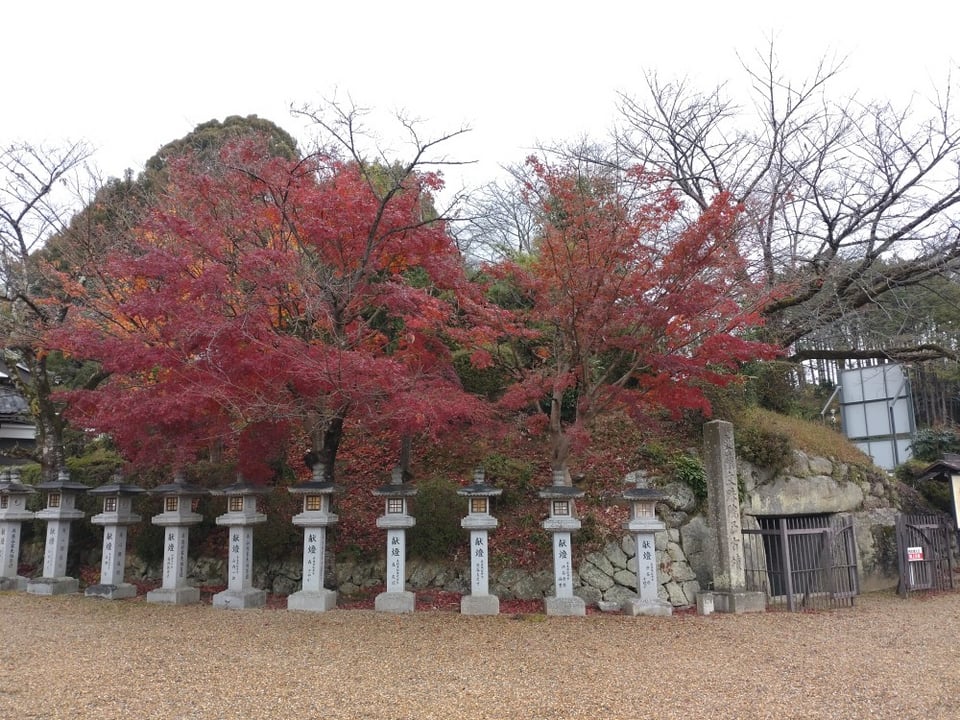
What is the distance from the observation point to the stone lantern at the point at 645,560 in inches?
373

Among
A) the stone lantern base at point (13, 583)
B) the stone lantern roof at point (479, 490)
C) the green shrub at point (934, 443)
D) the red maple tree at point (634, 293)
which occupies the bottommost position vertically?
the stone lantern base at point (13, 583)

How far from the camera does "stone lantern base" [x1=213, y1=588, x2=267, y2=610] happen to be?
32.3 feet

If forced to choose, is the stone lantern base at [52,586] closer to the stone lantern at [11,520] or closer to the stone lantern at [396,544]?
the stone lantern at [11,520]

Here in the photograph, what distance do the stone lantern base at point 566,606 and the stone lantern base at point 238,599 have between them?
432 cm

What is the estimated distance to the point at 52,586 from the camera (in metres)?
11.3

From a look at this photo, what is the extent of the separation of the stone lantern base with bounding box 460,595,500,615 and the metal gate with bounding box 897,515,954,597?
24.7ft

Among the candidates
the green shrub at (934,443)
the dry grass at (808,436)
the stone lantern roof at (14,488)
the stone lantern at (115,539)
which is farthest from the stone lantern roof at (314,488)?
the green shrub at (934,443)

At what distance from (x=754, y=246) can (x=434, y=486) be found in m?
7.95

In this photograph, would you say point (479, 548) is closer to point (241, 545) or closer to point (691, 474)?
point (241, 545)

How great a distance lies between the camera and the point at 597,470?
12.1 meters

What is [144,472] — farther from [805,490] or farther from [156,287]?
[805,490]

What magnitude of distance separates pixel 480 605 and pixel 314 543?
102 inches

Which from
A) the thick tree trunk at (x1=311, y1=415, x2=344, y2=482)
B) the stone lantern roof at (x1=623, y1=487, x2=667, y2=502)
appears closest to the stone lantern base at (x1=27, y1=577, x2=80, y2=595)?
the thick tree trunk at (x1=311, y1=415, x2=344, y2=482)

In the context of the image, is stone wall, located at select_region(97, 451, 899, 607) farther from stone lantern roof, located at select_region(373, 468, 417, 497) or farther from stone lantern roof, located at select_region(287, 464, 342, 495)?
stone lantern roof, located at select_region(287, 464, 342, 495)
